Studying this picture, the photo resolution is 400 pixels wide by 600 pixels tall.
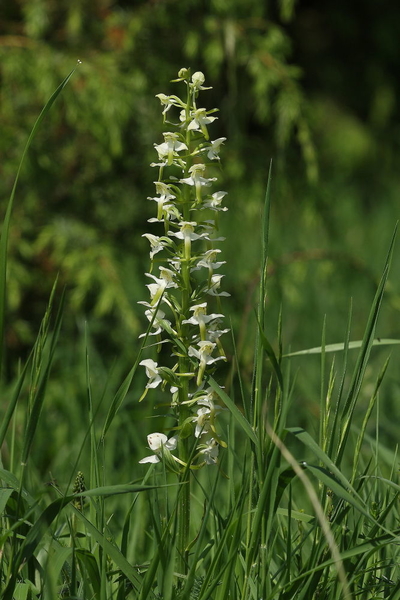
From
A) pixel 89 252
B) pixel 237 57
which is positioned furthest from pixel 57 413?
pixel 237 57

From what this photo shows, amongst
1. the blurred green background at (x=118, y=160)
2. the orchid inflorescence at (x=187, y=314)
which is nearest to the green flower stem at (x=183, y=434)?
the orchid inflorescence at (x=187, y=314)

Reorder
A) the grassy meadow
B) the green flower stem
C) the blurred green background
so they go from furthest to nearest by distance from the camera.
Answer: the blurred green background → the green flower stem → the grassy meadow

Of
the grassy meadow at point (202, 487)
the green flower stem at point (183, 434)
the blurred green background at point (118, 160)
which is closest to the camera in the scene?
the grassy meadow at point (202, 487)

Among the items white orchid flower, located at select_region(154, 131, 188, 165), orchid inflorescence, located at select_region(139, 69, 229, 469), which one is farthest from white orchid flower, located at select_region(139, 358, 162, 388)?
white orchid flower, located at select_region(154, 131, 188, 165)

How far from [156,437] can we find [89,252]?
2.18 m

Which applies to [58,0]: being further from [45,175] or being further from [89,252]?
[89,252]

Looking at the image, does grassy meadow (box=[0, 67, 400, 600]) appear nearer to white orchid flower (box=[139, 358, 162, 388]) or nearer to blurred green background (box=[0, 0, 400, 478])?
white orchid flower (box=[139, 358, 162, 388])

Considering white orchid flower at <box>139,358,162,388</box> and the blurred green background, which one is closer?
white orchid flower at <box>139,358,162,388</box>

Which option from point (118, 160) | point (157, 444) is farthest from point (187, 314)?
point (118, 160)

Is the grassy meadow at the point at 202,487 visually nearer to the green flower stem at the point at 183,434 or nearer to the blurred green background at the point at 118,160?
the green flower stem at the point at 183,434

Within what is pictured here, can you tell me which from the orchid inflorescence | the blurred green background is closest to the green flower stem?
the orchid inflorescence

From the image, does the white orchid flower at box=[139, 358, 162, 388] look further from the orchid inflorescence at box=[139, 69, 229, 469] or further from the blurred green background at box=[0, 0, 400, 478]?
the blurred green background at box=[0, 0, 400, 478]

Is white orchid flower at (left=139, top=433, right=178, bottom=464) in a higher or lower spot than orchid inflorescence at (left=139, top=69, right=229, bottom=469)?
lower

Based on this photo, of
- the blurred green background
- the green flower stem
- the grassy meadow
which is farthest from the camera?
the blurred green background
